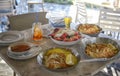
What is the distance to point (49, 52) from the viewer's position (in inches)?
48.5

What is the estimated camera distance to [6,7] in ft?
11.7

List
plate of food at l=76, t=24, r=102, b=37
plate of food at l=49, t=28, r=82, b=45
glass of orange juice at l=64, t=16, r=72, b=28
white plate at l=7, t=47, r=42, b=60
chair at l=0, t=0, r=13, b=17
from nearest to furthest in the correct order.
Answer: white plate at l=7, t=47, r=42, b=60, plate of food at l=49, t=28, r=82, b=45, plate of food at l=76, t=24, r=102, b=37, glass of orange juice at l=64, t=16, r=72, b=28, chair at l=0, t=0, r=13, b=17

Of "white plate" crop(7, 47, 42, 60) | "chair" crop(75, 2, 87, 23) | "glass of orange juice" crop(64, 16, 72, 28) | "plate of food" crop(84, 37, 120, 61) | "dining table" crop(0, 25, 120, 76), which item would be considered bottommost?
"chair" crop(75, 2, 87, 23)

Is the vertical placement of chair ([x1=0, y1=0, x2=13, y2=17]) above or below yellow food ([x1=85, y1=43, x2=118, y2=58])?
below

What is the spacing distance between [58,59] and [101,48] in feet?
1.08

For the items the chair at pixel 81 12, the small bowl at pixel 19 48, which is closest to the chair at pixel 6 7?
the chair at pixel 81 12

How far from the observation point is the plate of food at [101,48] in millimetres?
1213

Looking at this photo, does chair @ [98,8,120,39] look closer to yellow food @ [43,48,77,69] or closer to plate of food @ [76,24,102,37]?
plate of food @ [76,24,102,37]

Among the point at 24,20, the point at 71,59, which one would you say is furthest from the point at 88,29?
the point at 24,20

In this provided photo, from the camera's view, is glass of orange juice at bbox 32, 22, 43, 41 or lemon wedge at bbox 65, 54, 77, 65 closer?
lemon wedge at bbox 65, 54, 77, 65

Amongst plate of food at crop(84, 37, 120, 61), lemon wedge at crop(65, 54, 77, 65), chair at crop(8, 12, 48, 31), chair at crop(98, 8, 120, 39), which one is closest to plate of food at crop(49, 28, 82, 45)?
plate of food at crop(84, 37, 120, 61)

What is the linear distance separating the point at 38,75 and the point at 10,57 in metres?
0.25

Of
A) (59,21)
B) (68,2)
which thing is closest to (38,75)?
(59,21)

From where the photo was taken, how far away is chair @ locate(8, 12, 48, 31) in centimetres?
194
